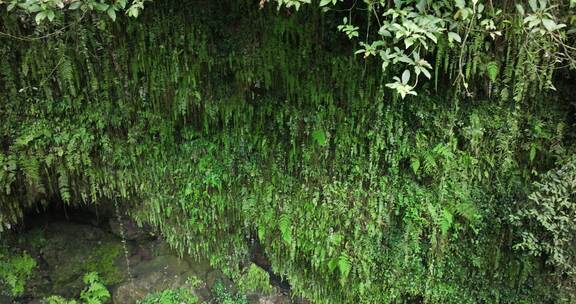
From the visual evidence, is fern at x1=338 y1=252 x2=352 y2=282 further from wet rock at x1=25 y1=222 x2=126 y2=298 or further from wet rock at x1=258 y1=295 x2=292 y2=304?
wet rock at x1=25 y1=222 x2=126 y2=298

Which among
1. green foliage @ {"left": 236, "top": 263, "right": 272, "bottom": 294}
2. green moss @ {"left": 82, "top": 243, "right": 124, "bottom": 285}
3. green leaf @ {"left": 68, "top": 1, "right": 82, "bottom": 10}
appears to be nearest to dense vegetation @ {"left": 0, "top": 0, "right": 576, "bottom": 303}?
green leaf @ {"left": 68, "top": 1, "right": 82, "bottom": 10}

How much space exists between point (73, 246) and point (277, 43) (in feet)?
11.6

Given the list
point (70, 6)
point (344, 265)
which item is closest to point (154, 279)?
point (344, 265)

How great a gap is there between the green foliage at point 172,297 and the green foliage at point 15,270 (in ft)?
4.40

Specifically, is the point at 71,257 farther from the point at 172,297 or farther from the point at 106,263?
the point at 172,297

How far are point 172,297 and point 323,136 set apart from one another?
2717 mm

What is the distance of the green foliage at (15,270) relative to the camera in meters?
4.59

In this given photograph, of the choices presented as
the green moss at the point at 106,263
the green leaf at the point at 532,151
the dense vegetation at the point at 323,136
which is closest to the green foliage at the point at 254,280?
the dense vegetation at the point at 323,136

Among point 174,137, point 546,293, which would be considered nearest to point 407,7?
point 174,137

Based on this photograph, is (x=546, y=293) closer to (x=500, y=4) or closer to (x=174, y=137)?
(x=500, y=4)

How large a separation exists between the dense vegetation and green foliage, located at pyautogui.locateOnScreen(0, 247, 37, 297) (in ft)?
2.04

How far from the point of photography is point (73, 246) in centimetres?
493

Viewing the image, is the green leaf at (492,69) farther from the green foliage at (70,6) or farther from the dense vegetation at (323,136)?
the green foliage at (70,6)

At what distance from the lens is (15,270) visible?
4.65 metres
